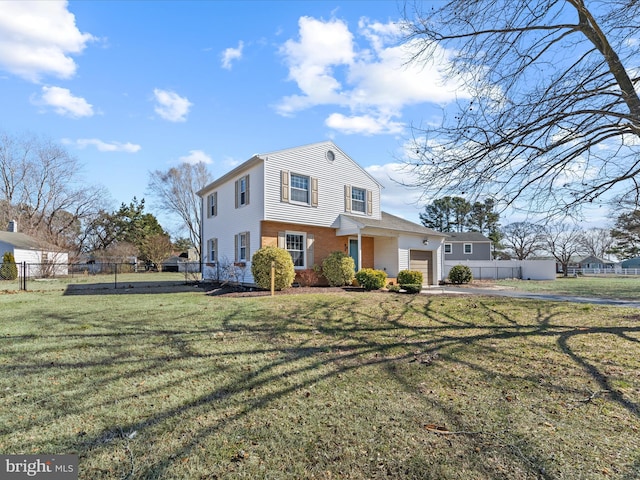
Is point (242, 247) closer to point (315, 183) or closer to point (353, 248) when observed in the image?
point (315, 183)

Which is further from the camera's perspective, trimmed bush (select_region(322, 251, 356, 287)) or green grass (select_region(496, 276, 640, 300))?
trimmed bush (select_region(322, 251, 356, 287))

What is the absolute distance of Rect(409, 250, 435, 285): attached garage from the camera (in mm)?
17984

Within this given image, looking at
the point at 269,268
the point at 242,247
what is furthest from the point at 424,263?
the point at 242,247

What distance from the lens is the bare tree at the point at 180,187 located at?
122ft

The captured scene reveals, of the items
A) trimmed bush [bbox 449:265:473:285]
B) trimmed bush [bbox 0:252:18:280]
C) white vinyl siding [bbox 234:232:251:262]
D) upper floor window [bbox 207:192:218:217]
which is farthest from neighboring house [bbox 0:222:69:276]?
trimmed bush [bbox 449:265:473:285]

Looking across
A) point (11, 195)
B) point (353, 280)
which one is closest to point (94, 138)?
point (353, 280)

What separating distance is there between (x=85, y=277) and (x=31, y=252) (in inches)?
254

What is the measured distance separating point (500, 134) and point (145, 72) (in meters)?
11.4

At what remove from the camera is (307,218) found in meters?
15.1

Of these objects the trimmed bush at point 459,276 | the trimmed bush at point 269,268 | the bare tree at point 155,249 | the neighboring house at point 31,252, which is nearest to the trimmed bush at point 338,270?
the trimmed bush at point 269,268

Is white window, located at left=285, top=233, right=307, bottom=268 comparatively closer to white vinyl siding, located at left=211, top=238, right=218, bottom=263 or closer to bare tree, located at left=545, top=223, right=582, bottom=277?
white vinyl siding, located at left=211, top=238, right=218, bottom=263

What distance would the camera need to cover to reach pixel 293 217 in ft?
48.1

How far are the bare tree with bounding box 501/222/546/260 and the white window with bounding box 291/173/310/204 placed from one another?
33.3 m

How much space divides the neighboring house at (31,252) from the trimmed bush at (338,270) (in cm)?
2247
